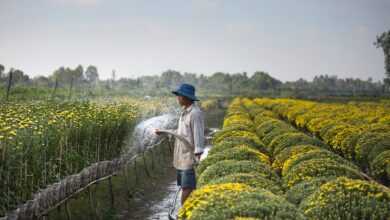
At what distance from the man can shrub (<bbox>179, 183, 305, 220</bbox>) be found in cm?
204

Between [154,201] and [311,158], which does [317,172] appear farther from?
[154,201]

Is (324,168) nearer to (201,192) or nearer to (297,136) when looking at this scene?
(201,192)

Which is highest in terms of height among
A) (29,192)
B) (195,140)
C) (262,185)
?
(195,140)

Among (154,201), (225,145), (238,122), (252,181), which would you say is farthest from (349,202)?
(238,122)

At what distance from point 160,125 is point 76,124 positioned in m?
8.81

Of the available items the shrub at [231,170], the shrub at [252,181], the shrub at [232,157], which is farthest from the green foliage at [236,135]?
the shrub at [252,181]

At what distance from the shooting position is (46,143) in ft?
35.4

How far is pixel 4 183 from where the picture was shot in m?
9.14

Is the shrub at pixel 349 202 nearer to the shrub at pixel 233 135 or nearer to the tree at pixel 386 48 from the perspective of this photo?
the shrub at pixel 233 135

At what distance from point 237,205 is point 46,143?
256 inches

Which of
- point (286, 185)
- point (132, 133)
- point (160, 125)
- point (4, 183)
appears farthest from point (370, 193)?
point (160, 125)

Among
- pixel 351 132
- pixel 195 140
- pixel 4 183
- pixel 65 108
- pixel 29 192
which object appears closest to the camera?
pixel 195 140

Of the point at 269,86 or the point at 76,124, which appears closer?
the point at 76,124

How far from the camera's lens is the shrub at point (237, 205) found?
5203 millimetres
